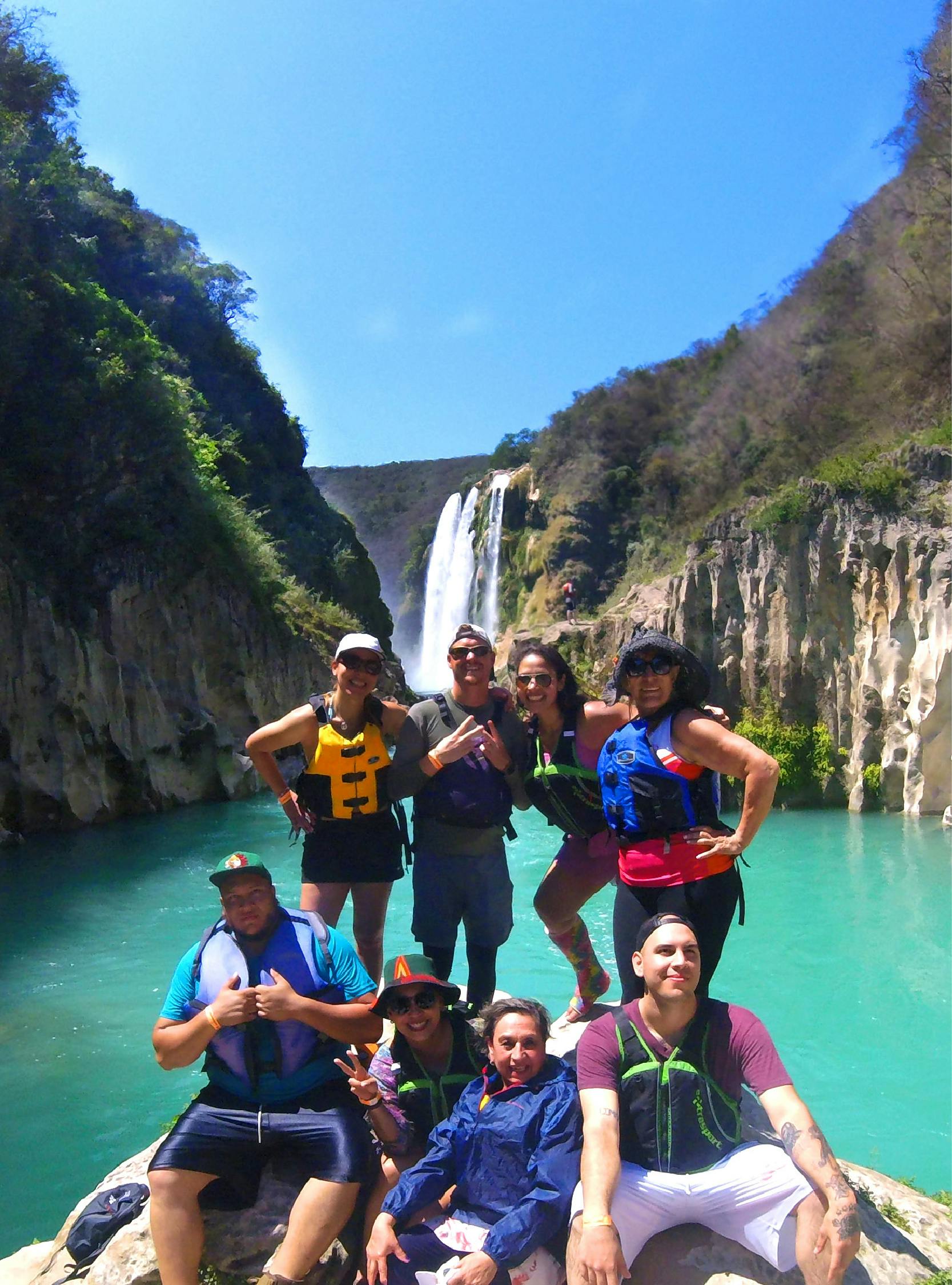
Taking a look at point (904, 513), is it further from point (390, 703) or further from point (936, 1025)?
point (390, 703)

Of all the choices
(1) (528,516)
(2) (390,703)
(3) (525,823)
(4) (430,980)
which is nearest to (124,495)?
(3) (525,823)

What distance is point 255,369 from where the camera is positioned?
32688 mm

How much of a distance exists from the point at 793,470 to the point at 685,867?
73.9ft

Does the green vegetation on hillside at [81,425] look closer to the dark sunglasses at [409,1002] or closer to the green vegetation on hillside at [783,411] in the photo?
the green vegetation on hillside at [783,411]

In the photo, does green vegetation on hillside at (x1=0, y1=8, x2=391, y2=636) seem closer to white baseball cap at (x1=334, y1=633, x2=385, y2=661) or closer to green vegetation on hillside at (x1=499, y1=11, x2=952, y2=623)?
green vegetation on hillside at (x1=499, y1=11, x2=952, y2=623)

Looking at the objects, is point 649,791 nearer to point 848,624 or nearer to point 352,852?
point 352,852

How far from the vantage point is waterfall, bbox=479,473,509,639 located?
40.2m

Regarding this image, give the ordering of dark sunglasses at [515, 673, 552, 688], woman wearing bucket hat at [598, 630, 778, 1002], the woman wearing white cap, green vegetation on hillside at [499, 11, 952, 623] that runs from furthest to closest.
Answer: green vegetation on hillside at [499, 11, 952, 623], the woman wearing white cap, dark sunglasses at [515, 673, 552, 688], woman wearing bucket hat at [598, 630, 778, 1002]

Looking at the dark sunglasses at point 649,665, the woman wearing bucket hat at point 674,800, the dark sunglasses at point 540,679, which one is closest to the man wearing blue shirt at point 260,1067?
the woman wearing bucket hat at point 674,800

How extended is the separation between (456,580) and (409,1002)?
39.8 metres

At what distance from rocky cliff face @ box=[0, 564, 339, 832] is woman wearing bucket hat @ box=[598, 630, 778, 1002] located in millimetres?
13861

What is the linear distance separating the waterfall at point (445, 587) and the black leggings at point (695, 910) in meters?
37.2

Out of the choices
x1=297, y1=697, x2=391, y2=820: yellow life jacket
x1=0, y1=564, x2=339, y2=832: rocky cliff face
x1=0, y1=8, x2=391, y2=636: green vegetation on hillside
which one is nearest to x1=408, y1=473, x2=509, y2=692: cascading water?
x1=0, y1=8, x2=391, y2=636: green vegetation on hillside

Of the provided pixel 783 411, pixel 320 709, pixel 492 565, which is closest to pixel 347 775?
pixel 320 709
